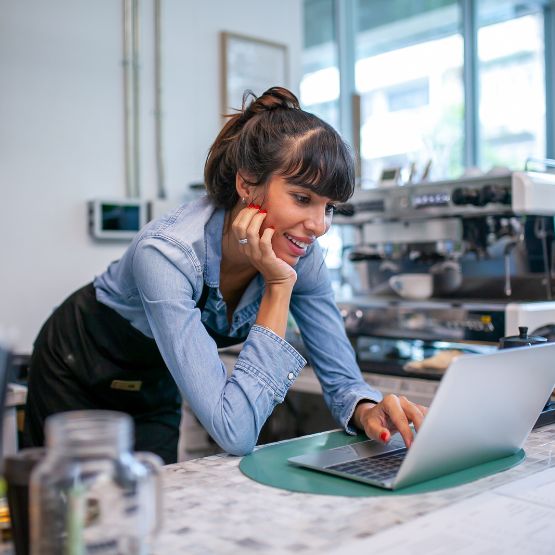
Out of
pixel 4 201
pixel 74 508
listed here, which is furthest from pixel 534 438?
pixel 4 201

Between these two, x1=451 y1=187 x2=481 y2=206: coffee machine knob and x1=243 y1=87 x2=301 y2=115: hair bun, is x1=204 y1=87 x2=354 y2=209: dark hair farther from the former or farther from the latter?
x1=451 y1=187 x2=481 y2=206: coffee machine knob

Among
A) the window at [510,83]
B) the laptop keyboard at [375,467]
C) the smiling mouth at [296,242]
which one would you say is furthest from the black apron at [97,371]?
the window at [510,83]

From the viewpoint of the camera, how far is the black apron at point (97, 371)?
1.54 meters

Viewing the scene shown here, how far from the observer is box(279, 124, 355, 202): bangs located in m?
1.28

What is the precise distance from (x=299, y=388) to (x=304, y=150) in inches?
55.5

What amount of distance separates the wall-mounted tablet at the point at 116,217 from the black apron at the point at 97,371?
130 centimetres

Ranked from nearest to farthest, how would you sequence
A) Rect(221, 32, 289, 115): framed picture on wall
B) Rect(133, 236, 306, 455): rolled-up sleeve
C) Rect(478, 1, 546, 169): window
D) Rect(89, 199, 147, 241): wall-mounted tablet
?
Rect(133, 236, 306, 455): rolled-up sleeve → Rect(89, 199, 147, 241): wall-mounted tablet → Rect(221, 32, 289, 115): framed picture on wall → Rect(478, 1, 546, 169): window

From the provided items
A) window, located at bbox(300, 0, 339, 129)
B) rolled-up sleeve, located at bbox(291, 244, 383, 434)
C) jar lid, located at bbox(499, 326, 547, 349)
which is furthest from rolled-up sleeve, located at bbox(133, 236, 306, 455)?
window, located at bbox(300, 0, 339, 129)

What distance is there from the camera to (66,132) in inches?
114

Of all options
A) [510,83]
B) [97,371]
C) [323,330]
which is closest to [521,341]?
[323,330]

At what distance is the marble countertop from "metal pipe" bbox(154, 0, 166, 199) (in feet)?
7.23

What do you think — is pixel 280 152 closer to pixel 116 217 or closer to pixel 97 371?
pixel 97 371

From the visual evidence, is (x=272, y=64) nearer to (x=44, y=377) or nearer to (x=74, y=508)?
(x=44, y=377)

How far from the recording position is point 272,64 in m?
3.54
